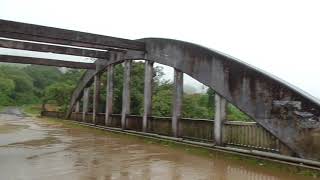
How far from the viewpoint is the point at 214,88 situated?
39.7 feet

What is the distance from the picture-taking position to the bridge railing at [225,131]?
10.4 metres

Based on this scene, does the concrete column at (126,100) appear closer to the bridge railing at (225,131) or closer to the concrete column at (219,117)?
the bridge railing at (225,131)

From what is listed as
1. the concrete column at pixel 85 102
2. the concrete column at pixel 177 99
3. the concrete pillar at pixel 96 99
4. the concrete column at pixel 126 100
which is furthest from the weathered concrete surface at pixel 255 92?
the concrete column at pixel 85 102

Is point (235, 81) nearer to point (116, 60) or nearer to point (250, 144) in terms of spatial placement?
point (250, 144)

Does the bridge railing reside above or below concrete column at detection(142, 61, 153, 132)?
below

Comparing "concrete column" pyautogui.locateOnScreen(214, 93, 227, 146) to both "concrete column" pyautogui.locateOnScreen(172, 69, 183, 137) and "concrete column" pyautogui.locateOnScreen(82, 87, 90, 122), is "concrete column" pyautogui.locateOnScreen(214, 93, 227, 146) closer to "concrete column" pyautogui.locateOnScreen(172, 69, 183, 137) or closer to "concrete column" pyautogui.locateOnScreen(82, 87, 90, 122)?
"concrete column" pyautogui.locateOnScreen(172, 69, 183, 137)

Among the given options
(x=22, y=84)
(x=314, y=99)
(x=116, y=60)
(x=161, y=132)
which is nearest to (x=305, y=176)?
(x=314, y=99)

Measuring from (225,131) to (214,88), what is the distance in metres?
1.32

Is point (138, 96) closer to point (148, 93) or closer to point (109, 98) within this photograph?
point (109, 98)

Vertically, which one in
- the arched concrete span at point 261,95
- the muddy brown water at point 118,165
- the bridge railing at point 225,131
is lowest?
the muddy brown water at point 118,165

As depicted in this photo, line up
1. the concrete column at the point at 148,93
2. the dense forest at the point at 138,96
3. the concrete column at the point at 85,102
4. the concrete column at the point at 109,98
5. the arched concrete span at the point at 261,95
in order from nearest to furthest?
the arched concrete span at the point at 261,95
the concrete column at the point at 148,93
the concrete column at the point at 109,98
the concrete column at the point at 85,102
the dense forest at the point at 138,96

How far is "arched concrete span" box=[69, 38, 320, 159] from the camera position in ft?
30.2

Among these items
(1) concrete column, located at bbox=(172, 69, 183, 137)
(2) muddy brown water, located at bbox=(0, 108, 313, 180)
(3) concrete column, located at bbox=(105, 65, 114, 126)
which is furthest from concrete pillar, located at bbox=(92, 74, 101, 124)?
(2) muddy brown water, located at bbox=(0, 108, 313, 180)

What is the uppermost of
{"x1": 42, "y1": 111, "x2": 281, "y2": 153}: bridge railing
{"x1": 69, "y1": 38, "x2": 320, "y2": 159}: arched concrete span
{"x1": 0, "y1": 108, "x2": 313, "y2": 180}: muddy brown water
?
{"x1": 69, "y1": 38, "x2": 320, "y2": 159}: arched concrete span
